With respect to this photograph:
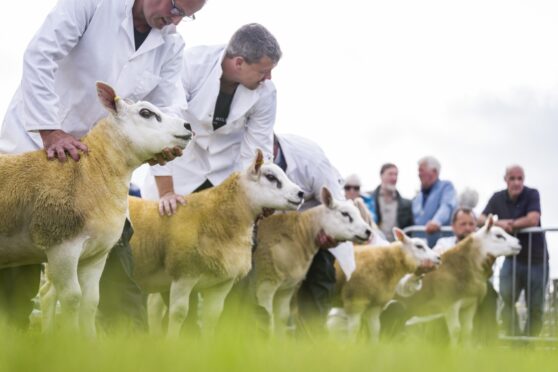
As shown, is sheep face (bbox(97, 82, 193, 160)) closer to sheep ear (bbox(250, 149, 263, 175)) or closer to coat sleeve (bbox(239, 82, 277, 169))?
sheep ear (bbox(250, 149, 263, 175))

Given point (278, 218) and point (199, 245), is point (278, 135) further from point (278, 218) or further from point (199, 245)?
point (199, 245)

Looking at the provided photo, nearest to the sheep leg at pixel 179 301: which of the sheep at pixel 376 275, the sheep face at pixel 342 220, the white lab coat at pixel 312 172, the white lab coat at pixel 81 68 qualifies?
the white lab coat at pixel 81 68

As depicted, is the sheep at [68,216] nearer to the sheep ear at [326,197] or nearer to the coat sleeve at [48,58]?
the coat sleeve at [48,58]

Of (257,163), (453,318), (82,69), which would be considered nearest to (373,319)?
(453,318)

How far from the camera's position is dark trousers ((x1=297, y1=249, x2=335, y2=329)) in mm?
9039

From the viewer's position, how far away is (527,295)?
35.7 ft

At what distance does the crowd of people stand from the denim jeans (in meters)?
0.02

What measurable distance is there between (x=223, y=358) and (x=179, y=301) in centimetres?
442

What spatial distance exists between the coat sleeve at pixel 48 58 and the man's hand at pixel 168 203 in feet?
5.93

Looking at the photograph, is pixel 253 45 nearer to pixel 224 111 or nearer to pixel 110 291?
pixel 224 111

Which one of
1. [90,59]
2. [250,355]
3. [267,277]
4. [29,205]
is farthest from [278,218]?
[250,355]

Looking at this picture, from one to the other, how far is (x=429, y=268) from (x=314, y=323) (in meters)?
2.79

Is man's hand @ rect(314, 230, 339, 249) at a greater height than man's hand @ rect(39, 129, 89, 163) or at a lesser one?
lesser

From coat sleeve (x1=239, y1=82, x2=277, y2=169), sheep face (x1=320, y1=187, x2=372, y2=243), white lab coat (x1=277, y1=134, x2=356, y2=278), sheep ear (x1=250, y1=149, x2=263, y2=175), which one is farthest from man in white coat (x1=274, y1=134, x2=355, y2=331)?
sheep ear (x1=250, y1=149, x2=263, y2=175)
